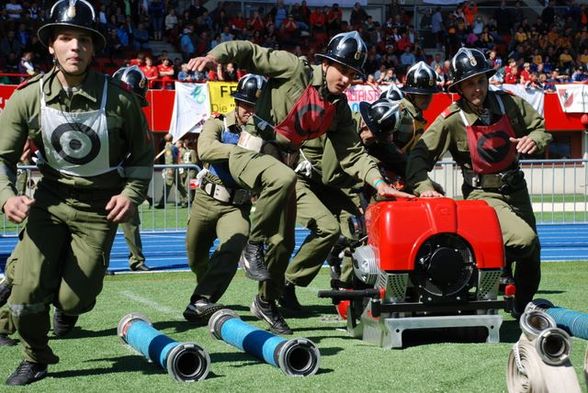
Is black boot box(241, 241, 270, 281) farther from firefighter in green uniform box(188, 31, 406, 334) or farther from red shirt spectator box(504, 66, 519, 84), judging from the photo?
red shirt spectator box(504, 66, 519, 84)

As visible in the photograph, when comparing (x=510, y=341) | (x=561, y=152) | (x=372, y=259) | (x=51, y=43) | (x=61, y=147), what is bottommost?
(x=561, y=152)

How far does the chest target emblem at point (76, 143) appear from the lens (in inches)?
233

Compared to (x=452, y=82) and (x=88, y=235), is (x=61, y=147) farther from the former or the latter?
(x=452, y=82)

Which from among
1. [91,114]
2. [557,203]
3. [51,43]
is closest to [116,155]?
[91,114]

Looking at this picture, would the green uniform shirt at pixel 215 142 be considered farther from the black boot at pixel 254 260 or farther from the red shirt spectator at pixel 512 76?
the red shirt spectator at pixel 512 76

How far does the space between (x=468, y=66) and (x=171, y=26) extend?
24.1 metres

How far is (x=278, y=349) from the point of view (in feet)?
19.4

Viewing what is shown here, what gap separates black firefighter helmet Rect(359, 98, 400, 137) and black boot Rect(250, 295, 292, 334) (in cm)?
180

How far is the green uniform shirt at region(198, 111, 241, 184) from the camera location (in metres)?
7.86

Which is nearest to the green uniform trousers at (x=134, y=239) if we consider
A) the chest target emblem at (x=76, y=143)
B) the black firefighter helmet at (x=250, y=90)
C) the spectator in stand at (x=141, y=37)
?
the black firefighter helmet at (x=250, y=90)

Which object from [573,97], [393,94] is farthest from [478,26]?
[393,94]

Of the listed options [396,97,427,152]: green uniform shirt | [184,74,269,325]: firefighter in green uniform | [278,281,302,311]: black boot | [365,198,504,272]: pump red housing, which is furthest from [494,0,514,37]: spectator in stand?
[365,198,504,272]: pump red housing

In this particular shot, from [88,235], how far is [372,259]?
6.33ft

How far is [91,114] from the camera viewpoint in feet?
19.5
